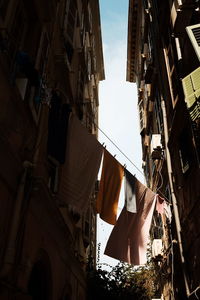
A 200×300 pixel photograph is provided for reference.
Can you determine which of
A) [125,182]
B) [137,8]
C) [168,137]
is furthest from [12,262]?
[137,8]

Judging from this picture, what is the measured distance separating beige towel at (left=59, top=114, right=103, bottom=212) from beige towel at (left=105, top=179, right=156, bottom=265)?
55.4 inches

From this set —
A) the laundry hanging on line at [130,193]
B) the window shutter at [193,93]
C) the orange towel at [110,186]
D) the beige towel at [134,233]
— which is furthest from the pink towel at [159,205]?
the window shutter at [193,93]

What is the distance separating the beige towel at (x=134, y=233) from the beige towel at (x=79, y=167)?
1.41 m

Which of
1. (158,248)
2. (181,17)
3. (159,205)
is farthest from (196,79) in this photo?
(158,248)

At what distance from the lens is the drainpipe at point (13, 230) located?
4934 millimetres

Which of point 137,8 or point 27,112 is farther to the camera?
point 137,8

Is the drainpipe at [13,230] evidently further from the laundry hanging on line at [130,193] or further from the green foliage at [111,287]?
the green foliage at [111,287]

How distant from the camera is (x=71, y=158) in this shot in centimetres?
652

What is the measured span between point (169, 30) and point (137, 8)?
1111 cm

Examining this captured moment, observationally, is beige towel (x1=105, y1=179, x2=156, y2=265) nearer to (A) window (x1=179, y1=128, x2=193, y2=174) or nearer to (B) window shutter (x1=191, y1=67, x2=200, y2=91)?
(A) window (x1=179, y1=128, x2=193, y2=174)

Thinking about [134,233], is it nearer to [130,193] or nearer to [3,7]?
[130,193]

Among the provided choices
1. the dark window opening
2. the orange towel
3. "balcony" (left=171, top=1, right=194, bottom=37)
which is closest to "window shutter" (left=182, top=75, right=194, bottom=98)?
"balcony" (left=171, top=1, right=194, bottom=37)

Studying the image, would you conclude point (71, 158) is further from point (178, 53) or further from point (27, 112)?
point (178, 53)

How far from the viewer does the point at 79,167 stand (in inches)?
255
